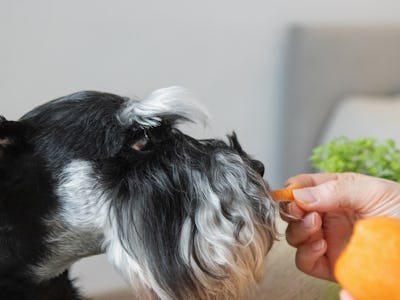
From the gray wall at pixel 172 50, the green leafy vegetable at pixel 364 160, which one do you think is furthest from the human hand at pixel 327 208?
the gray wall at pixel 172 50

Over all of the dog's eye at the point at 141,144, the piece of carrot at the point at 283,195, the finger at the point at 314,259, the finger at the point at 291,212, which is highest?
the dog's eye at the point at 141,144

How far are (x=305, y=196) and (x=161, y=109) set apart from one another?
27cm

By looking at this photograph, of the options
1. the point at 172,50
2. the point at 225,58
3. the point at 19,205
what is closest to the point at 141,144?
the point at 19,205

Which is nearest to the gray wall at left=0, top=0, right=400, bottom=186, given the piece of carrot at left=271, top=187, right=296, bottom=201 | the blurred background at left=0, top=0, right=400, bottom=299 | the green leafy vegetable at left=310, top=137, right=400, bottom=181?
the blurred background at left=0, top=0, right=400, bottom=299

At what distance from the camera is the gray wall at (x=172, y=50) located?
1341 millimetres

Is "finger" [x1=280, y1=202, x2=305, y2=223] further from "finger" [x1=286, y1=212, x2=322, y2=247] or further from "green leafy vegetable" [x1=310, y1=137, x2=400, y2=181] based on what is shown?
"green leafy vegetable" [x1=310, y1=137, x2=400, y2=181]

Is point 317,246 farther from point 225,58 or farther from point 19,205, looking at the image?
point 225,58

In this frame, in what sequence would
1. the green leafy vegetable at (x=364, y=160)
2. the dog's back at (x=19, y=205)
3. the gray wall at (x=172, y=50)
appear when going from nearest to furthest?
the dog's back at (x=19, y=205), the green leafy vegetable at (x=364, y=160), the gray wall at (x=172, y=50)

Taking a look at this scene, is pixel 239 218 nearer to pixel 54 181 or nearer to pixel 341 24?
pixel 54 181

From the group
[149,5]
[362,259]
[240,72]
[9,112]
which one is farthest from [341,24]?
[362,259]

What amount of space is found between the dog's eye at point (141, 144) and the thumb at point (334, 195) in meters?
0.25

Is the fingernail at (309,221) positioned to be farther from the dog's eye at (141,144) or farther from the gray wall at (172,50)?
the gray wall at (172,50)

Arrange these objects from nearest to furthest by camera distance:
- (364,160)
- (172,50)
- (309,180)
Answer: (309,180)
(364,160)
(172,50)

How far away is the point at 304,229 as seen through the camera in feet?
2.71
